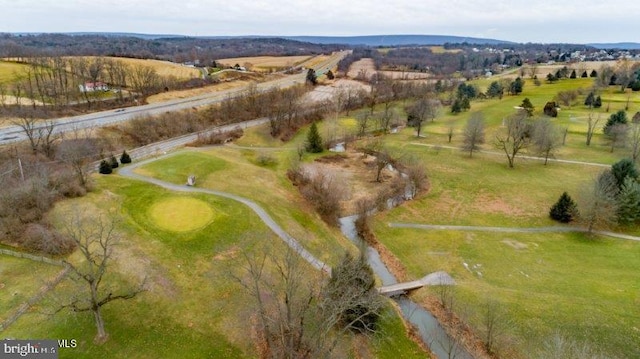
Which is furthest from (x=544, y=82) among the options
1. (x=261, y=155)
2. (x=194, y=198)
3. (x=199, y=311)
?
(x=199, y=311)

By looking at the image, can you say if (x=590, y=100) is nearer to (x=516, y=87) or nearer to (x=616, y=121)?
(x=516, y=87)

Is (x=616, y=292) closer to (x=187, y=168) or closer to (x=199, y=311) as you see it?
(x=199, y=311)

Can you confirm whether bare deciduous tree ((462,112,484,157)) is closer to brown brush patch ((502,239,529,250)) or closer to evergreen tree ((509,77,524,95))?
brown brush patch ((502,239,529,250))

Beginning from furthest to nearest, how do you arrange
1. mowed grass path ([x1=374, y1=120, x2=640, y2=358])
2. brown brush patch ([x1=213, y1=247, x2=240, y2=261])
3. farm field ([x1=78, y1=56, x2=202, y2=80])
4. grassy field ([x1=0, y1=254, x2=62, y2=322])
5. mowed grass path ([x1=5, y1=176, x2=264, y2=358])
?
1. farm field ([x1=78, y1=56, x2=202, y2=80])
2. brown brush patch ([x1=213, y1=247, x2=240, y2=261])
3. mowed grass path ([x1=374, y1=120, x2=640, y2=358])
4. grassy field ([x1=0, y1=254, x2=62, y2=322])
5. mowed grass path ([x1=5, y1=176, x2=264, y2=358])

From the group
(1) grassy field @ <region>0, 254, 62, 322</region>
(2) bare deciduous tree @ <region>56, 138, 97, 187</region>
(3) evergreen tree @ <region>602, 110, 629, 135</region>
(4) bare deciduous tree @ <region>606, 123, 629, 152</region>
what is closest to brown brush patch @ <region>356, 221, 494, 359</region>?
(1) grassy field @ <region>0, 254, 62, 322</region>

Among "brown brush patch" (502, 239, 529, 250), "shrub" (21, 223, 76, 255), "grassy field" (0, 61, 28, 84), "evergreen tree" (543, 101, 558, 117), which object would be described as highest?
"grassy field" (0, 61, 28, 84)

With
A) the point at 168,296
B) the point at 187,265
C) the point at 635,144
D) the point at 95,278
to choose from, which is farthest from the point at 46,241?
the point at 635,144
